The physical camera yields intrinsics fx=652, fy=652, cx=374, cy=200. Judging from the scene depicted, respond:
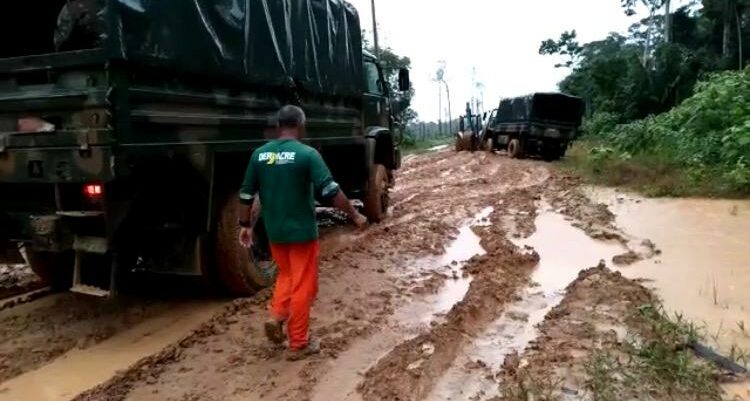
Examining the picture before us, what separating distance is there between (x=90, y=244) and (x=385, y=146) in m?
5.68

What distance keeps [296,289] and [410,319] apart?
44.6 inches

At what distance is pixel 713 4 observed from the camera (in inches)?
1128

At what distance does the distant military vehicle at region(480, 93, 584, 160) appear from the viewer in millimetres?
20141

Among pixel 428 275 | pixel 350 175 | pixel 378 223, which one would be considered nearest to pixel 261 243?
pixel 428 275

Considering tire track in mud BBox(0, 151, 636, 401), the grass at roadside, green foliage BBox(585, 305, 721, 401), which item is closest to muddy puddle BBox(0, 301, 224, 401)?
tire track in mud BBox(0, 151, 636, 401)

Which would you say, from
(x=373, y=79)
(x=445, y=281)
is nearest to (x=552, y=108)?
(x=373, y=79)

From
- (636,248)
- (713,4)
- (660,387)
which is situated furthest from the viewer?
(713,4)

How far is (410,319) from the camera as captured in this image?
476cm

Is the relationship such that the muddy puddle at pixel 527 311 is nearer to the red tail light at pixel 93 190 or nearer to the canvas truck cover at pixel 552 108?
the red tail light at pixel 93 190

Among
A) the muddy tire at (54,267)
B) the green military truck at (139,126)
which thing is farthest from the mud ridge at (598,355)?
the muddy tire at (54,267)

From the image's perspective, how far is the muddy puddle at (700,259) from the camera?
470 cm

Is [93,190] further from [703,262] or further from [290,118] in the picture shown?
[703,262]

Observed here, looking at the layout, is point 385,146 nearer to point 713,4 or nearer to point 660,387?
point 660,387

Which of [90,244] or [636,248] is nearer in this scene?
[90,244]
